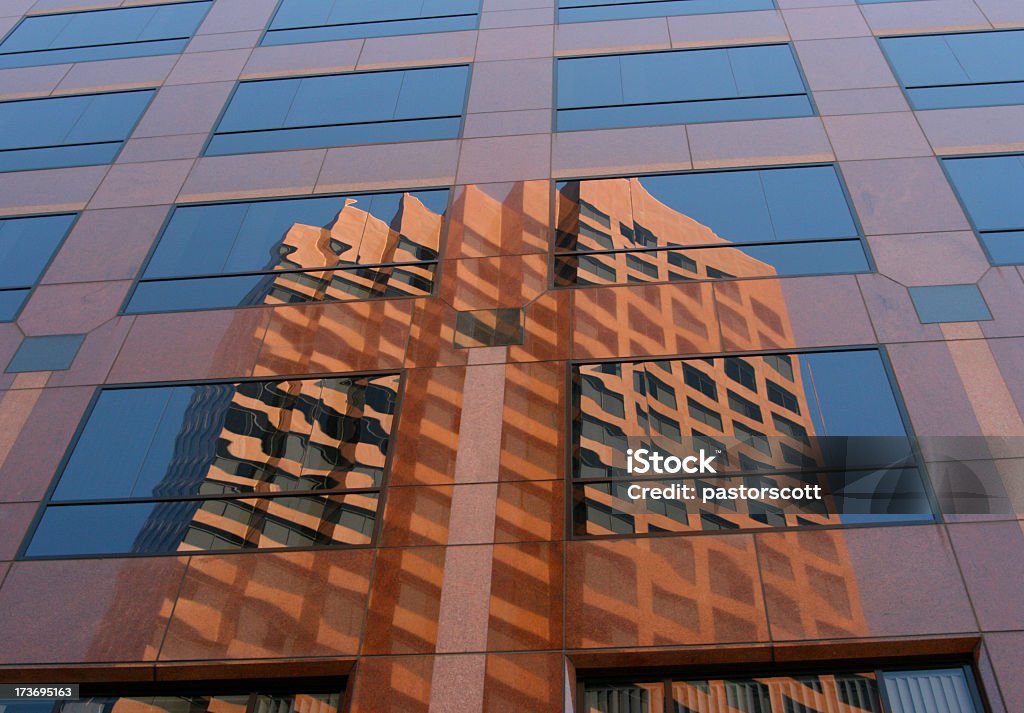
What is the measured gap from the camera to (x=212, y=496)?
13.3 meters

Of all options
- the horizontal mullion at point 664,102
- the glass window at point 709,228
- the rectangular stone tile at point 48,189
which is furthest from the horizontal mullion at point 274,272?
the horizontal mullion at point 664,102

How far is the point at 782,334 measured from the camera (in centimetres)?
1428

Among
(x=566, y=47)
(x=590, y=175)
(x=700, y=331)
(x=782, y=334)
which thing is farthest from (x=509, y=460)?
(x=566, y=47)

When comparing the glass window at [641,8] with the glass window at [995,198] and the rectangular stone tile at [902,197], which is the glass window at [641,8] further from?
the glass window at [995,198]

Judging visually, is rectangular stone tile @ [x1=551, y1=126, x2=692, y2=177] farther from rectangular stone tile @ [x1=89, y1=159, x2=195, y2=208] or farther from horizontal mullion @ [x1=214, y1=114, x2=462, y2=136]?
rectangular stone tile @ [x1=89, y1=159, x2=195, y2=208]

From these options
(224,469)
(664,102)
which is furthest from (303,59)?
(224,469)

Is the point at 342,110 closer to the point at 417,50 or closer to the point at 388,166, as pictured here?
the point at 388,166

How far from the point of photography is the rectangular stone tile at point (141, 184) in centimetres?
1831

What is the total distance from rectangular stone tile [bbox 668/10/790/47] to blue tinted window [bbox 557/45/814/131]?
369 millimetres

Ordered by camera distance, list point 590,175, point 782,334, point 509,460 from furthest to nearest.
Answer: point 590,175, point 782,334, point 509,460

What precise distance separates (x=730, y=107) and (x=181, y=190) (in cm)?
1187

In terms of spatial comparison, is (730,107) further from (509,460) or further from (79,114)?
(79,114)

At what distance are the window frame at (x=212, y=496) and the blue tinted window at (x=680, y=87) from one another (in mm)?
7988

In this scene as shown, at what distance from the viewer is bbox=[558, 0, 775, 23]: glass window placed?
21844mm
